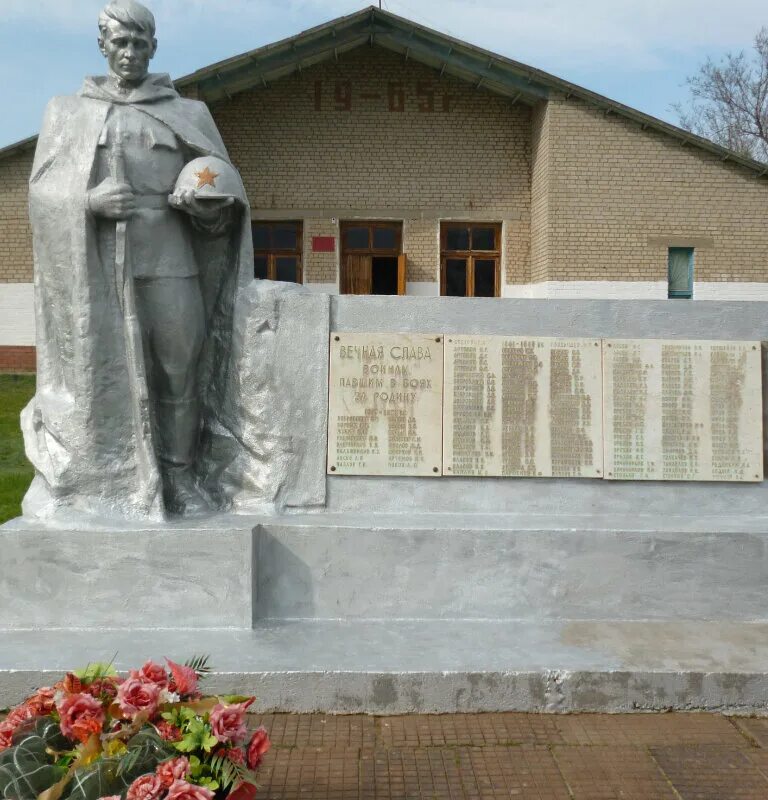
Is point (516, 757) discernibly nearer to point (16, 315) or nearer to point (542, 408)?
point (542, 408)

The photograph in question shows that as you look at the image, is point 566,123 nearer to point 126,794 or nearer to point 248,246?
point 248,246

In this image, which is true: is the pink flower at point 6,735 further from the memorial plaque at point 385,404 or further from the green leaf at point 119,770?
the memorial plaque at point 385,404

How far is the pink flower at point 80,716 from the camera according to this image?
215cm

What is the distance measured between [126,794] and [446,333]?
2.83 meters

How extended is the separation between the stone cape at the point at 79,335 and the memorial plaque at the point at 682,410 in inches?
86.9

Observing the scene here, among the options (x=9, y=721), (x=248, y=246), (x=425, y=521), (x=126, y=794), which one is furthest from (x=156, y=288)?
(x=126, y=794)

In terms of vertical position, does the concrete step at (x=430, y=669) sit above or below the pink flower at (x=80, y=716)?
below

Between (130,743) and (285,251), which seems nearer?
(130,743)

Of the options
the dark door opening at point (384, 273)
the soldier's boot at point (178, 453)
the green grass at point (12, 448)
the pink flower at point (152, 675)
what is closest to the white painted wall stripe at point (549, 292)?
the dark door opening at point (384, 273)

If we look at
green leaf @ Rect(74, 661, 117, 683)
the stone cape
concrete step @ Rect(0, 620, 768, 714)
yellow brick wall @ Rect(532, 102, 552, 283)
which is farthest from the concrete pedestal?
yellow brick wall @ Rect(532, 102, 552, 283)

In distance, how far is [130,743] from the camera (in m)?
2.12

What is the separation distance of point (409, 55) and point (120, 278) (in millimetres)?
15375

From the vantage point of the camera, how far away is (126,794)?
200 cm

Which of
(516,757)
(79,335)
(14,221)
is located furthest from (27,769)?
(14,221)
